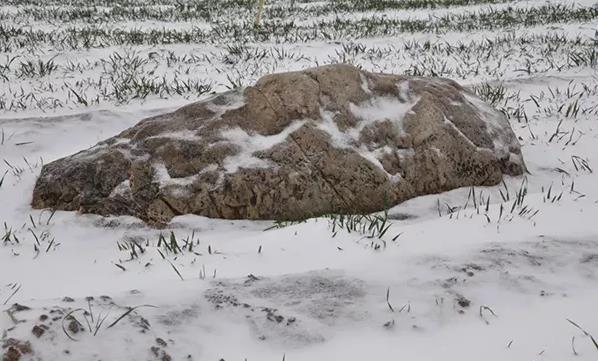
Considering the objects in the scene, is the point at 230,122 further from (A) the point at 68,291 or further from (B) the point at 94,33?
(B) the point at 94,33

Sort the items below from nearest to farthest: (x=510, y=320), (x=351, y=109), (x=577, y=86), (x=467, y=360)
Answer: (x=467, y=360) → (x=510, y=320) → (x=351, y=109) → (x=577, y=86)

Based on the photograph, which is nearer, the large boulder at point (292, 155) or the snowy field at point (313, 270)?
the snowy field at point (313, 270)

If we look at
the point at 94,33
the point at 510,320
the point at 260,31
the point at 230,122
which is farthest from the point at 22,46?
the point at 510,320

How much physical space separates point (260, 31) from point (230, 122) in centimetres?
805

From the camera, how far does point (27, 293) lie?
103 inches

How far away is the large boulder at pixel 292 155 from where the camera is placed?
11.9ft

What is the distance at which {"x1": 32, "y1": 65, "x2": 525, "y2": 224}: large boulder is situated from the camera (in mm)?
3615

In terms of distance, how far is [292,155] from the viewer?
3.77 metres

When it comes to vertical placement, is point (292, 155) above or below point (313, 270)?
above

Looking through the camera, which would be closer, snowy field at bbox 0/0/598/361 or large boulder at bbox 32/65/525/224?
snowy field at bbox 0/0/598/361

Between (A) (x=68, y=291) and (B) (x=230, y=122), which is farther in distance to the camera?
(B) (x=230, y=122)

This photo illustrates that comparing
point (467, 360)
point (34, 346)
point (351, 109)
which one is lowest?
point (467, 360)

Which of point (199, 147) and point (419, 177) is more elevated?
point (199, 147)

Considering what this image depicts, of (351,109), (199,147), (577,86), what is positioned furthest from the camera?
(577,86)
